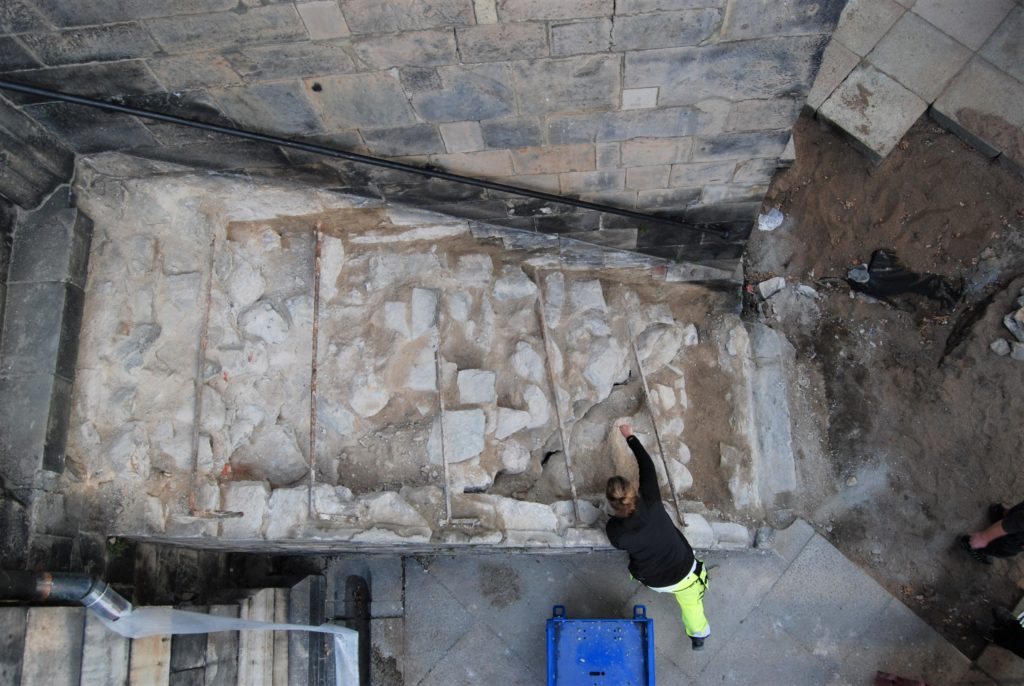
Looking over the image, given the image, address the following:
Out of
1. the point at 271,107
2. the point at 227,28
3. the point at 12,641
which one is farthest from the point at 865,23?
the point at 12,641

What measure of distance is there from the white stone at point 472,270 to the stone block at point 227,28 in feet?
6.31

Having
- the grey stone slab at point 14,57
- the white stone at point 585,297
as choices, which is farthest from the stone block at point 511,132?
the grey stone slab at point 14,57

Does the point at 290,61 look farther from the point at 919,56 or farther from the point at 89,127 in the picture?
the point at 919,56

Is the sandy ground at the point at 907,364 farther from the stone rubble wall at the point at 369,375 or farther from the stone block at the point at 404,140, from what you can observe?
the stone block at the point at 404,140

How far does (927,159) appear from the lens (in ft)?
20.1

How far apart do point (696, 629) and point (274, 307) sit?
369cm

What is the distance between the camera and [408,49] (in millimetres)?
3414

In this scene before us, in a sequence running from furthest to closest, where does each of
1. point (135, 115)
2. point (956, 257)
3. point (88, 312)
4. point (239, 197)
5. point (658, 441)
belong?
point (956, 257) → point (658, 441) → point (239, 197) → point (88, 312) → point (135, 115)

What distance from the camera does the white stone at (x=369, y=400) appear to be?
4668mm

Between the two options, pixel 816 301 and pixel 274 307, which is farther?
pixel 816 301

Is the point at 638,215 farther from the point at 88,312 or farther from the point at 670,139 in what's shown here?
the point at 88,312

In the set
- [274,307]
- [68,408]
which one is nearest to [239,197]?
[274,307]

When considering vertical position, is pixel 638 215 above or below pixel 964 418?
above

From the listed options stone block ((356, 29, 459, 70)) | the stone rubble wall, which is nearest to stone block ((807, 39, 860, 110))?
the stone rubble wall
